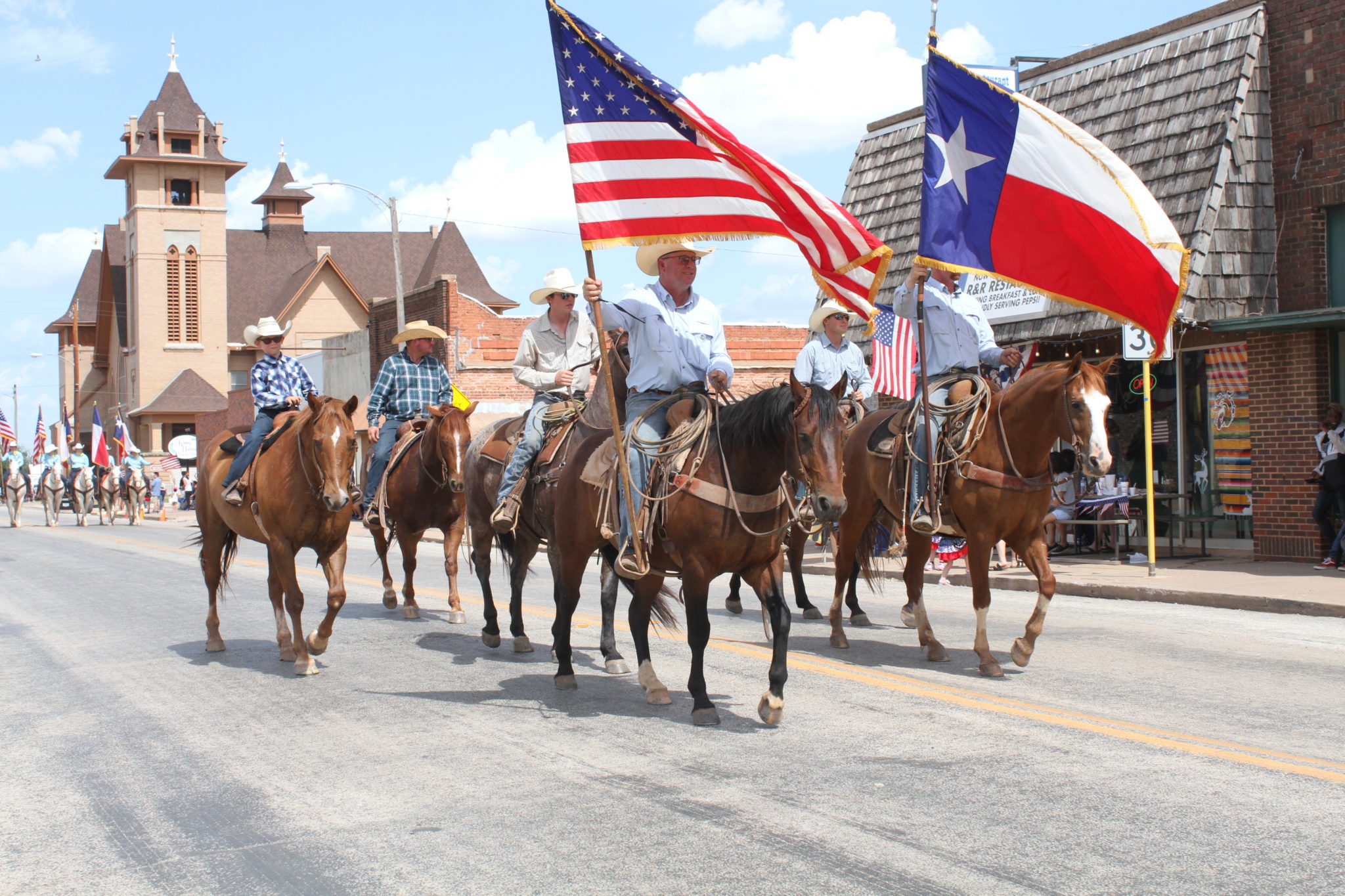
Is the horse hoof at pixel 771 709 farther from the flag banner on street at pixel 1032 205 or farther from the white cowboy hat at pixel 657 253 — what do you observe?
the flag banner on street at pixel 1032 205

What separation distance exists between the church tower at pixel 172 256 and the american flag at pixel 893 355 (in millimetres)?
62123

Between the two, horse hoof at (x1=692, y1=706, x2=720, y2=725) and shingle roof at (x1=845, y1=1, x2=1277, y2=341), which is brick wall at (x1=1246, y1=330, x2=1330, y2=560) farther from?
horse hoof at (x1=692, y1=706, x2=720, y2=725)

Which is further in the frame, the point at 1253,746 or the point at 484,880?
the point at 1253,746

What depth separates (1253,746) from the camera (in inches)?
244

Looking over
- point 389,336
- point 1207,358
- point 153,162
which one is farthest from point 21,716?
point 153,162

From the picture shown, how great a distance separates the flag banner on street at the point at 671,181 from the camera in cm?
744

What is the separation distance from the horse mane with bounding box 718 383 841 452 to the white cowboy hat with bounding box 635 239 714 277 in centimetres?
109

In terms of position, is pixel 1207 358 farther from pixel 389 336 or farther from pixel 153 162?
pixel 153 162

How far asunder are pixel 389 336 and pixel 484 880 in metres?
36.9

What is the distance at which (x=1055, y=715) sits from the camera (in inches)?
274

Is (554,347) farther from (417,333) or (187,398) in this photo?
(187,398)

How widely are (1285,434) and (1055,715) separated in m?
11.4

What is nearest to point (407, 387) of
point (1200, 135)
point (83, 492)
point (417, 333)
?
point (417, 333)

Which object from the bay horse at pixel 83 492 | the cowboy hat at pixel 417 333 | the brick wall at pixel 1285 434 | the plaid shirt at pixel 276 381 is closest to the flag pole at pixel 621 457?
the plaid shirt at pixel 276 381
